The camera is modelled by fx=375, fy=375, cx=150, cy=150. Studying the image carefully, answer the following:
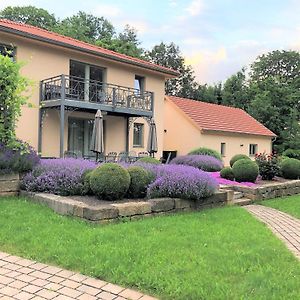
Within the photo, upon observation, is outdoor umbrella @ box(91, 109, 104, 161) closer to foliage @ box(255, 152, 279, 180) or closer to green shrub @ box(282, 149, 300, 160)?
foliage @ box(255, 152, 279, 180)

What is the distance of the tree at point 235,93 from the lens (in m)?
44.3

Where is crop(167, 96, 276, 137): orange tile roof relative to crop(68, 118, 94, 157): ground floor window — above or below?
above

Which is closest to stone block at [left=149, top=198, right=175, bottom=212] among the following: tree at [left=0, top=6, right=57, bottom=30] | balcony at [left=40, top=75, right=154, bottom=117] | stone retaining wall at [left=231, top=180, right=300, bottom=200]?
stone retaining wall at [left=231, top=180, right=300, bottom=200]

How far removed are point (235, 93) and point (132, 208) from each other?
39.7 meters

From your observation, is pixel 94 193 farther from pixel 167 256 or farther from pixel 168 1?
pixel 168 1

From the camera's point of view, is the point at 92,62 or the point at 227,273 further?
the point at 92,62

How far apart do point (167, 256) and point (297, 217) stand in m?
5.69

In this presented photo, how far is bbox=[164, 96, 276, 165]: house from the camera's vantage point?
25.2m

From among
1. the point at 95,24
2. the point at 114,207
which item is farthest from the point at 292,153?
the point at 95,24

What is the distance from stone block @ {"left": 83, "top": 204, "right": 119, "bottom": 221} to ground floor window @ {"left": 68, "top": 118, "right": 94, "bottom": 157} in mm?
11112

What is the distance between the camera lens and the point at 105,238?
573cm

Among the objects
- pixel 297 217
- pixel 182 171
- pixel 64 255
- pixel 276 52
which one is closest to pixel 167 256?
pixel 64 255

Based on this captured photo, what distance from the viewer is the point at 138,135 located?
21.5 meters

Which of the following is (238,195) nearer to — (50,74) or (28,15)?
(50,74)
